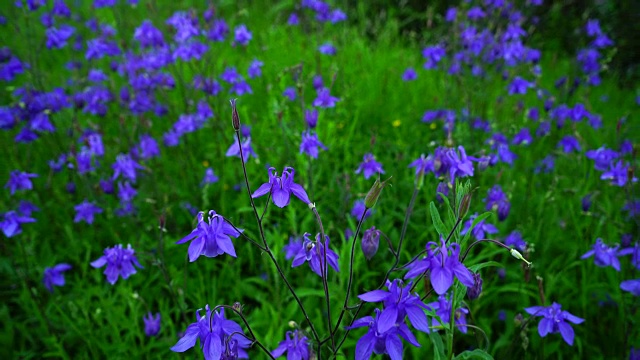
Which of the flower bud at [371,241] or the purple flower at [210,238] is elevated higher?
the flower bud at [371,241]

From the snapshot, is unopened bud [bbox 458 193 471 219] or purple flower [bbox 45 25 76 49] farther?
purple flower [bbox 45 25 76 49]

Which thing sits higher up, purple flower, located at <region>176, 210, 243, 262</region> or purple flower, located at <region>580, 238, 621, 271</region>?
purple flower, located at <region>580, 238, 621, 271</region>

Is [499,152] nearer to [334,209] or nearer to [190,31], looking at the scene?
[334,209]

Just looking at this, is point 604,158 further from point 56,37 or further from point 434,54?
point 56,37

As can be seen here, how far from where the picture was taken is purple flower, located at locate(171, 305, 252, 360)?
123 centimetres

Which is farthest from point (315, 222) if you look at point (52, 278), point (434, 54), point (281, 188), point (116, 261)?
point (434, 54)

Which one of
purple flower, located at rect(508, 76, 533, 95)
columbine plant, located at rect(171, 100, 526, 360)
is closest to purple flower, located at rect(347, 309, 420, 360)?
columbine plant, located at rect(171, 100, 526, 360)

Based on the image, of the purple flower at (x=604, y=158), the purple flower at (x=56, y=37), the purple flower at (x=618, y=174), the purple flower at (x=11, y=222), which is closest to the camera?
the purple flower at (x=11, y=222)

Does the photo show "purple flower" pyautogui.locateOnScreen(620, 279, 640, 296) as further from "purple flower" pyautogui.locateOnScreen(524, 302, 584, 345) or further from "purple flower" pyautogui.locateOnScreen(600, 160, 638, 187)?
"purple flower" pyautogui.locateOnScreen(600, 160, 638, 187)

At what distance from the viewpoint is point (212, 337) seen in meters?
1.24

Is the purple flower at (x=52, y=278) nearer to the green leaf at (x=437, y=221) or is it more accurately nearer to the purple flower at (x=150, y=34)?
the purple flower at (x=150, y=34)

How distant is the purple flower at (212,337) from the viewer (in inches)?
48.3

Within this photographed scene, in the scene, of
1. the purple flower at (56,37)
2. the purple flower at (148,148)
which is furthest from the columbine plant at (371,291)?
the purple flower at (56,37)

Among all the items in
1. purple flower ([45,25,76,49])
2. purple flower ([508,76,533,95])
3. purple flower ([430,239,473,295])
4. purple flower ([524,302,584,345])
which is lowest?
purple flower ([430,239,473,295])
